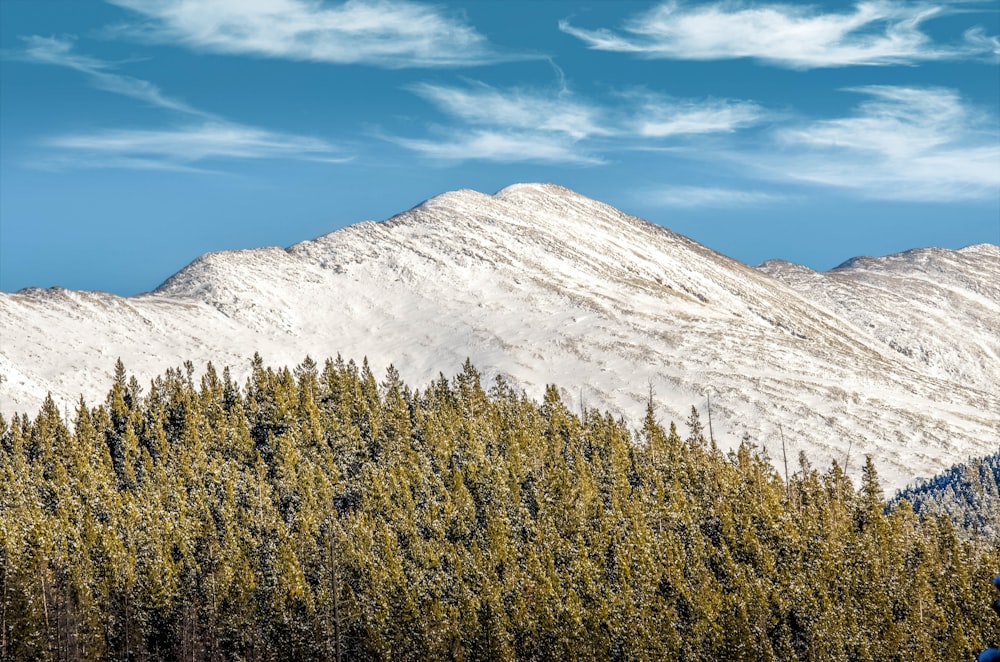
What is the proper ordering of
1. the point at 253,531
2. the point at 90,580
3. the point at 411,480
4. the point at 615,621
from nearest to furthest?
the point at 615,621 < the point at 90,580 < the point at 253,531 < the point at 411,480

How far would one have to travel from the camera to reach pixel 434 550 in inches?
4412

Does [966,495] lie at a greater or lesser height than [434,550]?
greater

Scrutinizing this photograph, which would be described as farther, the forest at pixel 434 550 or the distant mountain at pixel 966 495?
the distant mountain at pixel 966 495

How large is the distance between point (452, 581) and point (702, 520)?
30.8 meters

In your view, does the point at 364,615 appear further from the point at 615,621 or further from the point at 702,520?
the point at 702,520

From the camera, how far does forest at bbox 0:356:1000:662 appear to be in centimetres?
9562

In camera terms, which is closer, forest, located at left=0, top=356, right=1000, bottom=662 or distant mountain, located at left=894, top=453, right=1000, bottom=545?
forest, located at left=0, top=356, right=1000, bottom=662

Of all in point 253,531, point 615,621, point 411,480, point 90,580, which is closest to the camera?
point 615,621

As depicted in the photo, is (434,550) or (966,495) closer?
(434,550)

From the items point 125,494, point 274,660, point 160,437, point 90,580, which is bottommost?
point 274,660

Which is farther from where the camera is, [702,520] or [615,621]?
[702,520]

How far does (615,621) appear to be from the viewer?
95.2m

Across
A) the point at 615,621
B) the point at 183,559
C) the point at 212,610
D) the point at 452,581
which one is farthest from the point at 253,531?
the point at 615,621

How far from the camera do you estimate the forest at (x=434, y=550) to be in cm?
9562
